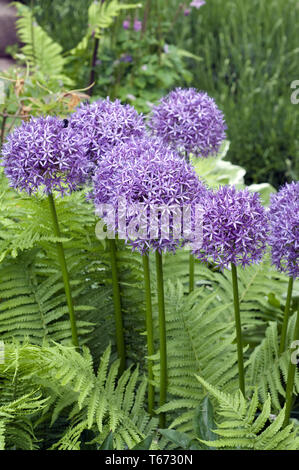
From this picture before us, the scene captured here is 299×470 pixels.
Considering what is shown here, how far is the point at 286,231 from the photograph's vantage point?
55.5 inches

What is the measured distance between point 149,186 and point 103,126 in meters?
0.31

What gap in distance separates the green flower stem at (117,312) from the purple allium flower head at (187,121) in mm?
350

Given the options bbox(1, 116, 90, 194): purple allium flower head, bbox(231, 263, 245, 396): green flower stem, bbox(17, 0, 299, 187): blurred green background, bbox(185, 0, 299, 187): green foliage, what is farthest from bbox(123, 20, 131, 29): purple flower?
bbox(231, 263, 245, 396): green flower stem

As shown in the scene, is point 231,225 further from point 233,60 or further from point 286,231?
point 233,60

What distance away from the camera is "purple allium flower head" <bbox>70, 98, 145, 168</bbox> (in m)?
1.54

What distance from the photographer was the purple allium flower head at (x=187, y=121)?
5.74 feet

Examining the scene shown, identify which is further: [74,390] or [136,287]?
[136,287]

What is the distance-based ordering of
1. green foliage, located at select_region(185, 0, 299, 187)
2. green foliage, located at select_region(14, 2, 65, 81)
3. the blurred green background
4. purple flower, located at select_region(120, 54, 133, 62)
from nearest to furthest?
green foliage, located at select_region(14, 2, 65, 81)
purple flower, located at select_region(120, 54, 133, 62)
the blurred green background
green foliage, located at select_region(185, 0, 299, 187)

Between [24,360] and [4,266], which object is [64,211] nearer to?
[4,266]

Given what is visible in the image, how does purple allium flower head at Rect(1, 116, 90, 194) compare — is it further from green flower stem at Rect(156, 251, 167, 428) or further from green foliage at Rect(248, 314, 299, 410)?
green foliage at Rect(248, 314, 299, 410)

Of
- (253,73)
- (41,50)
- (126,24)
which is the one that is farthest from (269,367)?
(253,73)

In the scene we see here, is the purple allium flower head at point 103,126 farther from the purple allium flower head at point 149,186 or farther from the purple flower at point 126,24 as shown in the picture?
the purple flower at point 126,24

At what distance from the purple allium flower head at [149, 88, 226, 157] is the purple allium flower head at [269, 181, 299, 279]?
323 millimetres
